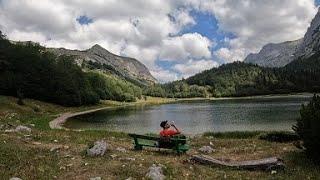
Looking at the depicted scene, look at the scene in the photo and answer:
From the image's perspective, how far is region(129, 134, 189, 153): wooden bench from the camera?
25.4 meters

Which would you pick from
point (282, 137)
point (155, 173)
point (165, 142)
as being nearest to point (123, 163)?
point (155, 173)

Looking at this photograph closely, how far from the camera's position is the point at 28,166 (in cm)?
2091

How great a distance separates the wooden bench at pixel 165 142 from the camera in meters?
25.4

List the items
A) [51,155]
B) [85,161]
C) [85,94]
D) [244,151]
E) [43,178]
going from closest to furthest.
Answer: [43,178], [85,161], [51,155], [244,151], [85,94]

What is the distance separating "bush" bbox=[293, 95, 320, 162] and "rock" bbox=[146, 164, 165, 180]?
298 inches

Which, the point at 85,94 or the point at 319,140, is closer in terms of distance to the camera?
the point at 319,140

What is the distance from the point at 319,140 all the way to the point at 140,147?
1100cm

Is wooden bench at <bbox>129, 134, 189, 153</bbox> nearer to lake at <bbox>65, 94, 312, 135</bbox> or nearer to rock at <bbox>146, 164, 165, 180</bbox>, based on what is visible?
rock at <bbox>146, 164, 165, 180</bbox>

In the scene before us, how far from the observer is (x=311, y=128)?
70.4 feet

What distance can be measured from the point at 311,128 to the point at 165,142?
8.55 m

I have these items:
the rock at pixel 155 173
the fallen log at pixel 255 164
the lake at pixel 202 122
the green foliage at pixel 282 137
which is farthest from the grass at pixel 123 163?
the lake at pixel 202 122

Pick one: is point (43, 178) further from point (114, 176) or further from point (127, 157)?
point (127, 157)

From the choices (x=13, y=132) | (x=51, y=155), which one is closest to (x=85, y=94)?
(x=13, y=132)

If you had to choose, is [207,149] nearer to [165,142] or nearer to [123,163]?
[165,142]
